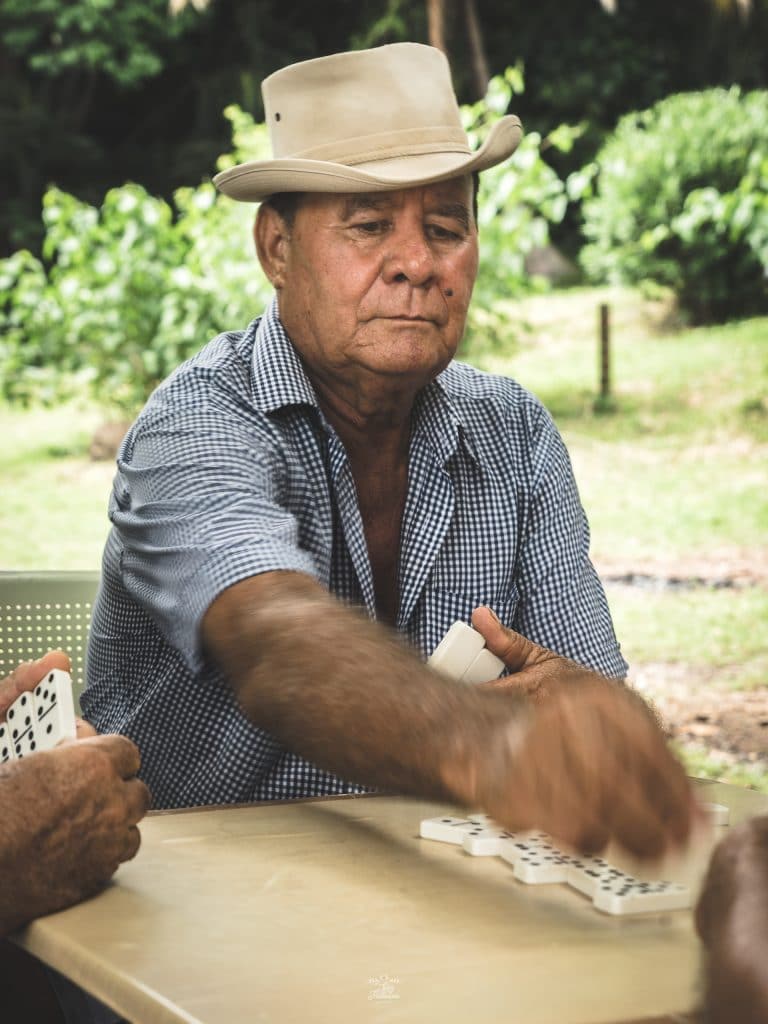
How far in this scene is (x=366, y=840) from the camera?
5.48 feet

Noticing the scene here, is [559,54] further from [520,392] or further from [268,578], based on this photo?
[268,578]

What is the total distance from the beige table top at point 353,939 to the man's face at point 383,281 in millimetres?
853

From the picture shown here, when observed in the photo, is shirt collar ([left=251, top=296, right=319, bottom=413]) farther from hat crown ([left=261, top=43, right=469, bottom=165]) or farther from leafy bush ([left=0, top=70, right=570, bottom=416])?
leafy bush ([left=0, top=70, right=570, bottom=416])

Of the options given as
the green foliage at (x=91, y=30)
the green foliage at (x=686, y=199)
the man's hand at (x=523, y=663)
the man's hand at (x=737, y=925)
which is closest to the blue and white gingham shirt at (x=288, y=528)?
the man's hand at (x=523, y=663)

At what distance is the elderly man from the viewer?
1.98 metres

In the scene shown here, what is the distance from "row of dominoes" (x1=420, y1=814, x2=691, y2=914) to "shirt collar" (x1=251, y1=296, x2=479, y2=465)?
2.60 feet

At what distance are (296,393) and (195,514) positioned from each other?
46 cm

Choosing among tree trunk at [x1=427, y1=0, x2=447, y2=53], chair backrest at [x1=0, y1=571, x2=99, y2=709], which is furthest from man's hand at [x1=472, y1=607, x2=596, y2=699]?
tree trunk at [x1=427, y1=0, x2=447, y2=53]

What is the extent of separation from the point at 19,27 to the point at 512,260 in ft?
33.7

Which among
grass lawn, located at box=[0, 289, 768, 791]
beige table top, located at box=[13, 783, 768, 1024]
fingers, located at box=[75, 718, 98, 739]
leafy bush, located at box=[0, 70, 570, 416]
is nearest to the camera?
beige table top, located at box=[13, 783, 768, 1024]

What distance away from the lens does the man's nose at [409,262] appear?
224cm

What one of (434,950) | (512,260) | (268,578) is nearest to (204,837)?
(268,578)

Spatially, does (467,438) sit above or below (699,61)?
below

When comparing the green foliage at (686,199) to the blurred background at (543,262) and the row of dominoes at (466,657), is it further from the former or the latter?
the row of dominoes at (466,657)
